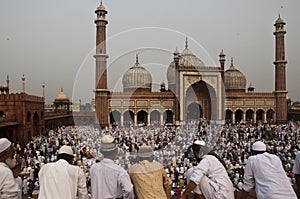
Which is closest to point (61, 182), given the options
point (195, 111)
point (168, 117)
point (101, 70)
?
point (101, 70)

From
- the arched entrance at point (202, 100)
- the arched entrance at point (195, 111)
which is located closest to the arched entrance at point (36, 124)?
the arched entrance at point (202, 100)

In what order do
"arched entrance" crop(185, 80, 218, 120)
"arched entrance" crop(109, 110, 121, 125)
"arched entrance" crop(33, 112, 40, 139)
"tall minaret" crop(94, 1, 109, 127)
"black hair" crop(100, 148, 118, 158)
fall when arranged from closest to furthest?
"black hair" crop(100, 148, 118, 158) → "arched entrance" crop(33, 112, 40, 139) → "tall minaret" crop(94, 1, 109, 127) → "arched entrance" crop(109, 110, 121, 125) → "arched entrance" crop(185, 80, 218, 120)

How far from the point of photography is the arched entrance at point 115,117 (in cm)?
2462

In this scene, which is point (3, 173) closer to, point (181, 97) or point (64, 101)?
point (181, 97)

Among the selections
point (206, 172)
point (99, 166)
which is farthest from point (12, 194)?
point (206, 172)

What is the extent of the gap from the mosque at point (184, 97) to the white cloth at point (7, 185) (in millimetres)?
20775

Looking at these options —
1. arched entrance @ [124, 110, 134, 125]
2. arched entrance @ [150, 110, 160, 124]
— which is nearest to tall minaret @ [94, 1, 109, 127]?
arched entrance @ [124, 110, 134, 125]

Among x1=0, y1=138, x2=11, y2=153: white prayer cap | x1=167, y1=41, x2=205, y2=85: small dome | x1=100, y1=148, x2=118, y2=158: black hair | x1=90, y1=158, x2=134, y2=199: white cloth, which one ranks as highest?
x1=167, y1=41, x2=205, y2=85: small dome

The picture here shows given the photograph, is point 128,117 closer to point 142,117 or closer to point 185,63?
point 142,117

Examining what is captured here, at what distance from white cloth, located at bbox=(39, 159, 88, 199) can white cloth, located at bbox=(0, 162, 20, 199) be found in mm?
176

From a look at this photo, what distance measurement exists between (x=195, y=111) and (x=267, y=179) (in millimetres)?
26151

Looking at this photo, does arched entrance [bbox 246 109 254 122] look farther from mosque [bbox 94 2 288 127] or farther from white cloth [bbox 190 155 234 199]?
white cloth [bbox 190 155 234 199]

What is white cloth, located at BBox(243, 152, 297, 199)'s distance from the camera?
87.9 inches

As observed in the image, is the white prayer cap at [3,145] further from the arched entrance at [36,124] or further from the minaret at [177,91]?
the minaret at [177,91]
